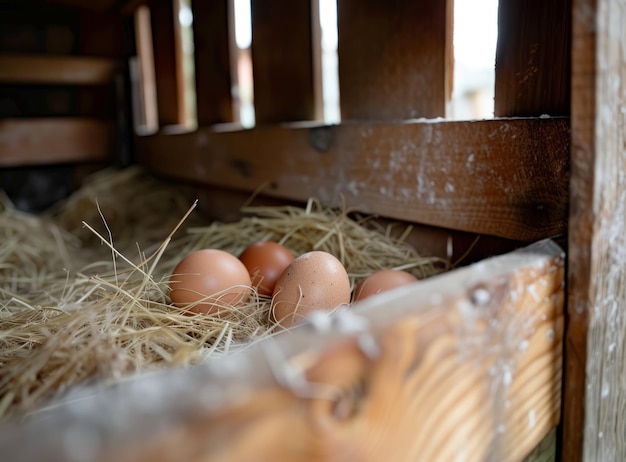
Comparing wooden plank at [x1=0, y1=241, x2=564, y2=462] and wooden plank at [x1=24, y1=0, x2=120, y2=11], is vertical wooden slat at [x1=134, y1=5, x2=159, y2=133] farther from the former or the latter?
wooden plank at [x1=0, y1=241, x2=564, y2=462]

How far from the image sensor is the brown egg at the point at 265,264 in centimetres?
127

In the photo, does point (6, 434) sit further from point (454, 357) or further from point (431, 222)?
point (431, 222)

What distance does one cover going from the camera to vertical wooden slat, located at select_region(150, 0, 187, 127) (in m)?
2.94

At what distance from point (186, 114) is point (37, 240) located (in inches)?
46.4

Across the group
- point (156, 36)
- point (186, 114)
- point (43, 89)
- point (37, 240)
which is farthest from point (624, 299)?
point (43, 89)

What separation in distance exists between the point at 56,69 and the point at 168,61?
0.66 m

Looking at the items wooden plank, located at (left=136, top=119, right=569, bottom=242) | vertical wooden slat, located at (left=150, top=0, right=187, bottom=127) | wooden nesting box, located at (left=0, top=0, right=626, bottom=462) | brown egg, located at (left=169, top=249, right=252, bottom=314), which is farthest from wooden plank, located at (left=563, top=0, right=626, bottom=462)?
vertical wooden slat, located at (left=150, top=0, right=187, bottom=127)

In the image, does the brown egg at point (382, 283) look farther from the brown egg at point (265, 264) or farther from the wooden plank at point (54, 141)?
the wooden plank at point (54, 141)

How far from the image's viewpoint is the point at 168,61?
9.98 feet

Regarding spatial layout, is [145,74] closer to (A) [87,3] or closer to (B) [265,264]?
(A) [87,3]

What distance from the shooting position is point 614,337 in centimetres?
83

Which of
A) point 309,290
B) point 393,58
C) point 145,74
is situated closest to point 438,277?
point 309,290

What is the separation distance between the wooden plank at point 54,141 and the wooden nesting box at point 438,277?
156cm

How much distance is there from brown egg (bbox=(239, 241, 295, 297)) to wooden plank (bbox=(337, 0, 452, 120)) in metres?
0.52
